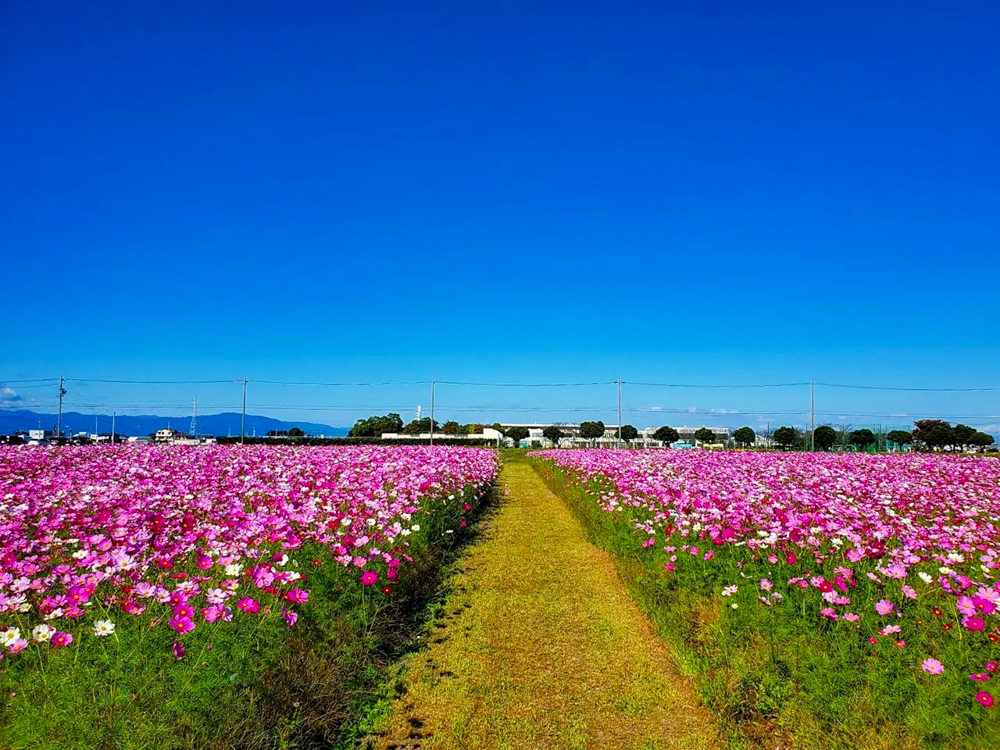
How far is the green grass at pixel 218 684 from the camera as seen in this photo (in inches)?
120

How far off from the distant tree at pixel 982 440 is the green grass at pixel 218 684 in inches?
2915

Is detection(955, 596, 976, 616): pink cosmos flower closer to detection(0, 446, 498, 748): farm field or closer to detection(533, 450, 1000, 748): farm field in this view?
detection(533, 450, 1000, 748): farm field

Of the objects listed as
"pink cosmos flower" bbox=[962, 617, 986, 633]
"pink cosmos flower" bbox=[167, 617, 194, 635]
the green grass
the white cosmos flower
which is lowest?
the green grass

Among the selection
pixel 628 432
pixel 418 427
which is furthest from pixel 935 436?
pixel 418 427

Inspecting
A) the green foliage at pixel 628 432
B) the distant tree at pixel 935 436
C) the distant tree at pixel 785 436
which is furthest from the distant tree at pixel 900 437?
the green foliage at pixel 628 432

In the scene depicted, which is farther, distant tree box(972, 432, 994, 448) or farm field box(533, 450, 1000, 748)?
distant tree box(972, 432, 994, 448)

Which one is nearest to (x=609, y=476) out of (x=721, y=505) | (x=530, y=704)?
(x=721, y=505)

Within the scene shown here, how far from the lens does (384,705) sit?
4688 mm

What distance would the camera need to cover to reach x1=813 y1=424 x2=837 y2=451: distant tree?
63.8 metres

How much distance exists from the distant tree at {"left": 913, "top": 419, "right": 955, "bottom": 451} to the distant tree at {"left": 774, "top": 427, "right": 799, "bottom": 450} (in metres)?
12.3

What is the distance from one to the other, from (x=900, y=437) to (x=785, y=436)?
11.6 meters

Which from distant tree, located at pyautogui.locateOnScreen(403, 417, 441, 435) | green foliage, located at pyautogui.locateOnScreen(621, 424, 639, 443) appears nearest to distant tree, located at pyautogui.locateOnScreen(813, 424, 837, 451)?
green foliage, located at pyautogui.locateOnScreen(621, 424, 639, 443)

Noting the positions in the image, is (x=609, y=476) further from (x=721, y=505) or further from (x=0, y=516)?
(x=0, y=516)

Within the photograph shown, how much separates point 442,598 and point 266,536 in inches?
125
